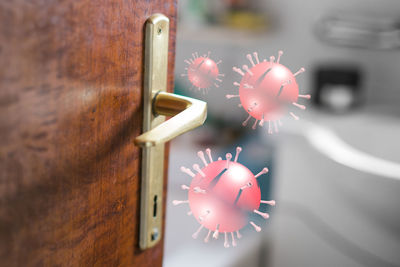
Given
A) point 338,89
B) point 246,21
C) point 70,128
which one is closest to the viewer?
point 70,128

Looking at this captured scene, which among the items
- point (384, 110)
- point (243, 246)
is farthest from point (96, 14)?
point (384, 110)

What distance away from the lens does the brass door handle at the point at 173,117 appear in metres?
0.20

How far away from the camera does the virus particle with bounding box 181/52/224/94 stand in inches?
11.3

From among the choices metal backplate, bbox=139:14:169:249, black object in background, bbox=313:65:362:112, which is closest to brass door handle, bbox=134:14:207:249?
metal backplate, bbox=139:14:169:249

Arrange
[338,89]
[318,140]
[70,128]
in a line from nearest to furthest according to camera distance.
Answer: [70,128], [318,140], [338,89]

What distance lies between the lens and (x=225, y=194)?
0.80 ft

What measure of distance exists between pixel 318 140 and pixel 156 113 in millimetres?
588

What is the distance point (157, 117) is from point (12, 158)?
4.5 inches

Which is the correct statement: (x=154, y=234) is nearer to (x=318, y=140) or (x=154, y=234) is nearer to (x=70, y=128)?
(x=70, y=128)

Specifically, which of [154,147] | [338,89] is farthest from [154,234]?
[338,89]

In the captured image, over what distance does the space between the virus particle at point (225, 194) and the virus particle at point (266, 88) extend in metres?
0.03

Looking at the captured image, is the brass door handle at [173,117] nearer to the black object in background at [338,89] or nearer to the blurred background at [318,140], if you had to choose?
the blurred background at [318,140]

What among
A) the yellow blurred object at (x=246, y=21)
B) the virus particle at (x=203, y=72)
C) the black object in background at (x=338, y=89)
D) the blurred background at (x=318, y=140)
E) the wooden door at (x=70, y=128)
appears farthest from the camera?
the yellow blurred object at (x=246, y=21)

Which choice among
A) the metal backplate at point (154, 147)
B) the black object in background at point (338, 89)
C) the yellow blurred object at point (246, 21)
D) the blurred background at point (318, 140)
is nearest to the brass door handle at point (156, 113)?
the metal backplate at point (154, 147)
